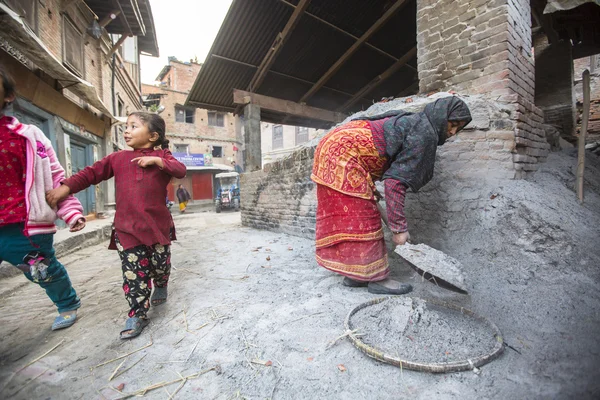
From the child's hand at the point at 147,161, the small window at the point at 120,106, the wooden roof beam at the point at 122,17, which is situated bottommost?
the child's hand at the point at 147,161

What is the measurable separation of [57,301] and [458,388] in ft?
7.97

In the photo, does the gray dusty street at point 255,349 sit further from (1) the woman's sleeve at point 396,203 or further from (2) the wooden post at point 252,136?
(2) the wooden post at point 252,136

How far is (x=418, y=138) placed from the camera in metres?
1.85

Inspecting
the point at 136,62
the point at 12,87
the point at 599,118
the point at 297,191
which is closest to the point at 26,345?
the point at 12,87

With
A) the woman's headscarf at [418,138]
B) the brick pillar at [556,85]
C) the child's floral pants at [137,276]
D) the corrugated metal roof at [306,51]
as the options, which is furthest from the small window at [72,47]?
the brick pillar at [556,85]

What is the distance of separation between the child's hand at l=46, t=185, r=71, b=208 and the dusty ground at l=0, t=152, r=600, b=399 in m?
0.86

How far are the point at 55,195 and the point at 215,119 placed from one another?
76.7ft

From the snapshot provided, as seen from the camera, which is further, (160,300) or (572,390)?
(160,300)

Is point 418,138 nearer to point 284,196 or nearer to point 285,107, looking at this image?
point 284,196

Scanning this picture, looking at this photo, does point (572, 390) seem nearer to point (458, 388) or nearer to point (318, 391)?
point (458, 388)

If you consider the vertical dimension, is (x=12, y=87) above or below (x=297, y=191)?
above

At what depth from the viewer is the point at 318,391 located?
1.16 meters

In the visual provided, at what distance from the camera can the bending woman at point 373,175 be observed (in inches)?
73.7

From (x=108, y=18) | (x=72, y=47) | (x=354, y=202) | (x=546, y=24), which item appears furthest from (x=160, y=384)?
(x=108, y=18)
